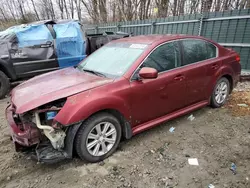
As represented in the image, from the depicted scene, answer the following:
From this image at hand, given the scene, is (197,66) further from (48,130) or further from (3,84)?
(3,84)

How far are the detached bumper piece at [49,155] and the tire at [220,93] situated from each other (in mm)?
3148

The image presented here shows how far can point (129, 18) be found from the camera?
15062 millimetres

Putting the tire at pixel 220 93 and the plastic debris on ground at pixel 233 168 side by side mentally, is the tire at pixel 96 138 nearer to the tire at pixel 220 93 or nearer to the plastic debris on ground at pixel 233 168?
the plastic debris on ground at pixel 233 168

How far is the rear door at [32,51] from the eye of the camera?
5399 mm

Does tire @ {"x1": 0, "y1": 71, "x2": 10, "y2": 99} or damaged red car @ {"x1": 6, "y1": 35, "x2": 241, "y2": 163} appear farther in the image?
tire @ {"x1": 0, "y1": 71, "x2": 10, "y2": 99}

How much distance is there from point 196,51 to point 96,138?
241 cm

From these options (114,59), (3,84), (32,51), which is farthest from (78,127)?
(32,51)

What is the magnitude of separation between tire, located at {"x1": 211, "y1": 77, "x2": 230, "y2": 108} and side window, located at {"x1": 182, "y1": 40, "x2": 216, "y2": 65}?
62 cm

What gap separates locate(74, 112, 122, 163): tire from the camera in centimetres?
247

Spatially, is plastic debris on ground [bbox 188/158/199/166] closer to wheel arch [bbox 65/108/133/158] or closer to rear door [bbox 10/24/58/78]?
wheel arch [bbox 65/108/133/158]

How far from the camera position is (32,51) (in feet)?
18.3

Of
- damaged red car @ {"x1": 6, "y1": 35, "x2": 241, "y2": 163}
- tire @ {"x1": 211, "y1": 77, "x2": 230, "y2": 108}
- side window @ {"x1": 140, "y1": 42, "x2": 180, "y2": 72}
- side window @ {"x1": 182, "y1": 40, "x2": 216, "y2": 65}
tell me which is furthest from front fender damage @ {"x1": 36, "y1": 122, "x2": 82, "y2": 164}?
tire @ {"x1": 211, "y1": 77, "x2": 230, "y2": 108}

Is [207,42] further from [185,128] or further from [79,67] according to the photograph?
[79,67]

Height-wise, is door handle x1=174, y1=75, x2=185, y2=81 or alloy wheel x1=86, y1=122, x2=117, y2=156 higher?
door handle x1=174, y1=75, x2=185, y2=81
